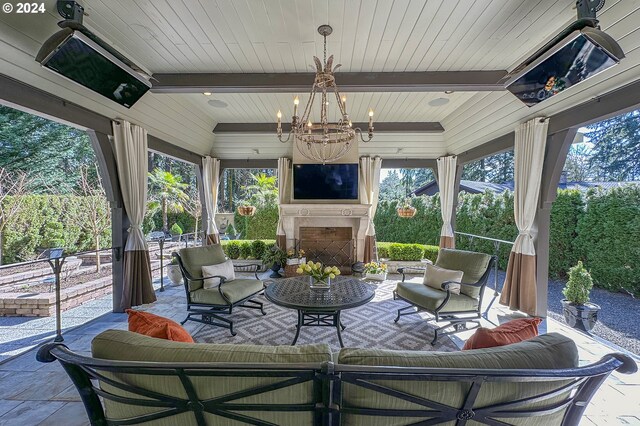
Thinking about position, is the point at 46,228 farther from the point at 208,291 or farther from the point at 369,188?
the point at 369,188

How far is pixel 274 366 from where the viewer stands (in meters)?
0.94

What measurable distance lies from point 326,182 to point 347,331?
3384 mm

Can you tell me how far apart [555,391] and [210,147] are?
6.36 meters

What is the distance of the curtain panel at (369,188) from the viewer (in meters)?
5.94

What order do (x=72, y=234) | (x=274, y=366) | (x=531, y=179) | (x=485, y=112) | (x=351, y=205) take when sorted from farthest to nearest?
(x=72, y=234) → (x=351, y=205) → (x=485, y=112) → (x=531, y=179) → (x=274, y=366)

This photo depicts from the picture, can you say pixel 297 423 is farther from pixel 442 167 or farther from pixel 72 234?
pixel 72 234

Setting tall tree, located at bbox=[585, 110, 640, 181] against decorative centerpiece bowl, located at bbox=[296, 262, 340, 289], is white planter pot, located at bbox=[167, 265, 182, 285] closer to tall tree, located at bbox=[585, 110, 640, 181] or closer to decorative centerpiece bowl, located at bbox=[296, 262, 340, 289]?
decorative centerpiece bowl, located at bbox=[296, 262, 340, 289]

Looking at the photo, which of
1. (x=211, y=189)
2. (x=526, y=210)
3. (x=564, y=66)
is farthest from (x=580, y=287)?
(x=211, y=189)

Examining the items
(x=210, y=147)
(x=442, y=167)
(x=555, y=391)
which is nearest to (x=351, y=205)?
(x=442, y=167)

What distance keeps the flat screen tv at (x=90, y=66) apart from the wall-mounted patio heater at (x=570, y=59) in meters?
3.41

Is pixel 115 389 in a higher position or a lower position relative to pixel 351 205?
lower

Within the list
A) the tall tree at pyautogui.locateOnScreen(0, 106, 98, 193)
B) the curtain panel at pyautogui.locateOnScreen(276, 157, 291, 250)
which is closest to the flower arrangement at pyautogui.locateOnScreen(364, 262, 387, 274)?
the curtain panel at pyautogui.locateOnScreen(276, 157, 291, 250)

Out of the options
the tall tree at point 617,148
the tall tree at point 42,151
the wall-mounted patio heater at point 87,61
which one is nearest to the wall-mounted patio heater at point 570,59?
the wall-mounted patio heater at point 87,61

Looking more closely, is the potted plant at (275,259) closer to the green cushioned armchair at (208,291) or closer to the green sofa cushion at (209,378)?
the green cushioned armchair at (208,291)
